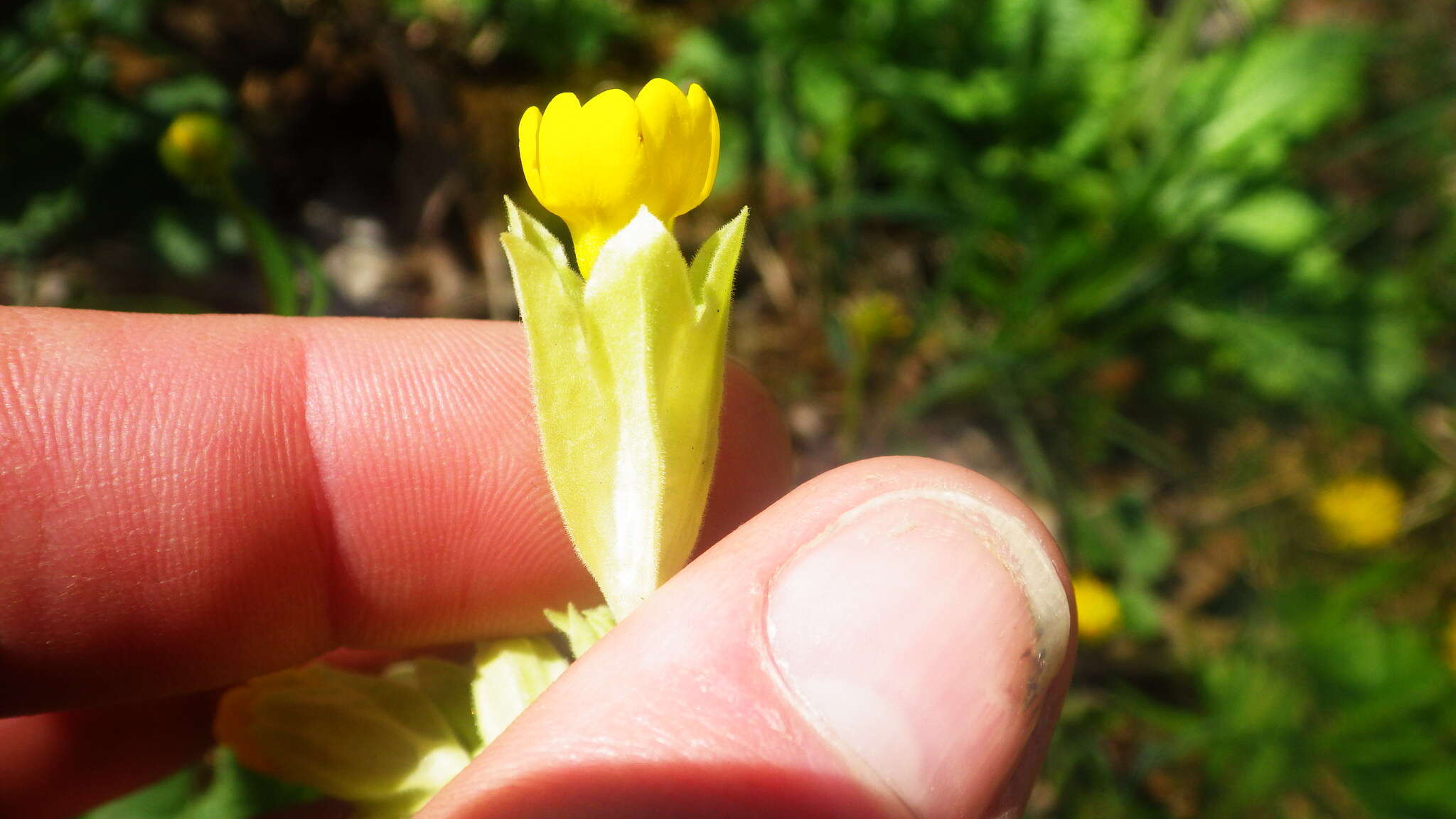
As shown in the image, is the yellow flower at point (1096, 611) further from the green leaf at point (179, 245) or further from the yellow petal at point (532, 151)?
the green leaf at point (179, 245)

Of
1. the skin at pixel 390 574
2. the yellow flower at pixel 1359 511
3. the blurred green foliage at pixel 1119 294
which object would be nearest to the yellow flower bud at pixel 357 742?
the skin at pixel 390 574

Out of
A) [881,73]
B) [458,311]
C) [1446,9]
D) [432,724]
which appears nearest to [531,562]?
[432,724]

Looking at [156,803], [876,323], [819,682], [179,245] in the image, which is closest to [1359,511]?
[876,323]

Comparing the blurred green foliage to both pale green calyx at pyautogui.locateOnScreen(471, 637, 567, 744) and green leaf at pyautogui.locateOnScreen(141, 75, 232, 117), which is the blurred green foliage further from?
pale green calyx at pyautogui.locateOnScreen(471, 637, 567, 744)

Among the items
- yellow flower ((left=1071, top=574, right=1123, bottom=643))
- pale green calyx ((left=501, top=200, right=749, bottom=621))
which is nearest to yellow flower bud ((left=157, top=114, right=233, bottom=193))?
pale green calyx ((left=501, top=200, right=749, bottom=621))

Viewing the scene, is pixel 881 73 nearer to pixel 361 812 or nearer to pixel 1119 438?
pixel 1119 438

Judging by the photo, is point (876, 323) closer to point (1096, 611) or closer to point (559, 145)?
point (1096, 611)

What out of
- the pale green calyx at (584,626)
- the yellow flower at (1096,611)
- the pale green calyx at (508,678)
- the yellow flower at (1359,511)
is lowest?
the yellow flower at (1359,511)
